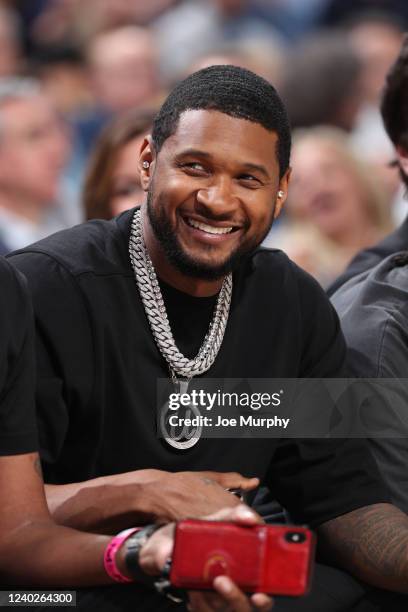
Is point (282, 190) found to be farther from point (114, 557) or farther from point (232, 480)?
point (114, 557)

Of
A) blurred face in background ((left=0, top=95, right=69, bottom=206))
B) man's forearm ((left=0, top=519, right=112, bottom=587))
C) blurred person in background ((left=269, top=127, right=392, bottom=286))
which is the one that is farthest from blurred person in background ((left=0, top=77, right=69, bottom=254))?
man's forearm ((left=0, top=519, right=112, bottom=587))

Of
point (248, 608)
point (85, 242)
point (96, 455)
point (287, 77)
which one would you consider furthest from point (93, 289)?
point (287, 77)

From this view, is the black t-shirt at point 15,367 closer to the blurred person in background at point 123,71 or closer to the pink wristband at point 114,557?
the pink wristband at point 114,557

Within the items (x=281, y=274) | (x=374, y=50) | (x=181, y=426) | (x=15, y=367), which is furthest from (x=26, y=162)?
(x=15, y=367)

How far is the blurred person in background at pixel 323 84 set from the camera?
6145 millimetres

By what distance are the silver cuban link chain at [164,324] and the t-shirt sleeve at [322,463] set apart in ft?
0.78

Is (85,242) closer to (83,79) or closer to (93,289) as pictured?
(93,289)

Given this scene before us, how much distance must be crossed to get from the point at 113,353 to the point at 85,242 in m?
0.25

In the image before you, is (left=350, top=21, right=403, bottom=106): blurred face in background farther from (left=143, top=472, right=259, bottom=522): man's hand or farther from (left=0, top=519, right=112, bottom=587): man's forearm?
(left=0, top=519, right=112, bottom=587): man's forearm

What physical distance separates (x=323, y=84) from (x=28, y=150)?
5.76 ft

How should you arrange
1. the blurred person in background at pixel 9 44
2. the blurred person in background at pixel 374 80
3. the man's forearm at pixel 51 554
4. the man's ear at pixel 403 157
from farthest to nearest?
the blurred person in background at pixel 9 44 → the blurred person in background at pixel 374 80 → the man's ear at pixel 403 157 → the man's forearm at pixel 51 554

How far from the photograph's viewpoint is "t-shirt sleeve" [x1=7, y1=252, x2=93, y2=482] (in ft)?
7.69

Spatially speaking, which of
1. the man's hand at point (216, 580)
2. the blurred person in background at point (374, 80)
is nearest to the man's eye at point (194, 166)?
the man's hand at point (216, 580)

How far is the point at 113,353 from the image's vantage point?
95.1 inches
